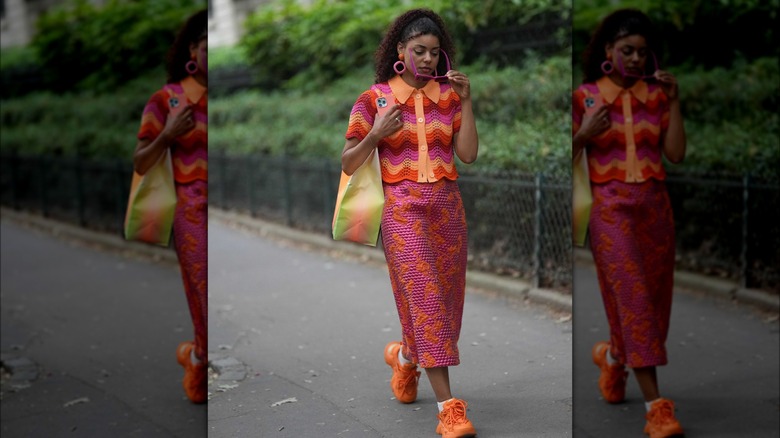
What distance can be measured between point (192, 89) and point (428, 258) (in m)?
1.08

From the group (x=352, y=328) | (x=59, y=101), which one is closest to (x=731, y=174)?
(x=352, y=328)

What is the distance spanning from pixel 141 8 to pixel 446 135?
182 cm

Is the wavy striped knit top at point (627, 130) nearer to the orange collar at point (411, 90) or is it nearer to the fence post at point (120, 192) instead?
the orange collar at point (411, 90)

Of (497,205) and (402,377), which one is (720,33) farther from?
(402,377)

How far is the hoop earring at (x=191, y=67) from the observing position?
3.47 m

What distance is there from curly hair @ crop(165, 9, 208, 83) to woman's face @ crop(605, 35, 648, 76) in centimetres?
144

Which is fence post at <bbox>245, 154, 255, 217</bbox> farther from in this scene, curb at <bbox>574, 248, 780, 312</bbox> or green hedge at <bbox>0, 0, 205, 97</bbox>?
curb at <bbox>574, 248, 780, 312</bbox>

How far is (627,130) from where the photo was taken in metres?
3.45

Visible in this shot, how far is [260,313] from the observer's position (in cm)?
351

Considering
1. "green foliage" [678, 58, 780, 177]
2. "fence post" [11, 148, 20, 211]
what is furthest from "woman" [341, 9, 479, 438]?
"green foliage" [678, 58, 780, 177]

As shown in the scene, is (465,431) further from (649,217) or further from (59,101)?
(59,101)

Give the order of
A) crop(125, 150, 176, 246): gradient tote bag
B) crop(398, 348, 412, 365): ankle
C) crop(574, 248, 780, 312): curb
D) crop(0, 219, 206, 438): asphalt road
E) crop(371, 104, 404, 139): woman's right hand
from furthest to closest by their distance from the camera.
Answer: crop(574, 248, 780, 312): curb
crop(0, 219, 206, 438): asphalt road
crop(125, 150, 176, 246): gradient tote bag
crop(398, 348, 412, 365): ankle
crop(371, 104, 404, 139): woman's right hand

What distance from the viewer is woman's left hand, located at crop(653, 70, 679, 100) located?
135 inches

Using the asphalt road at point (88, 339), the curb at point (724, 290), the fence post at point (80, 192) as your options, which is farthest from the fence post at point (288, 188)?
the curb at point (724, 290)
